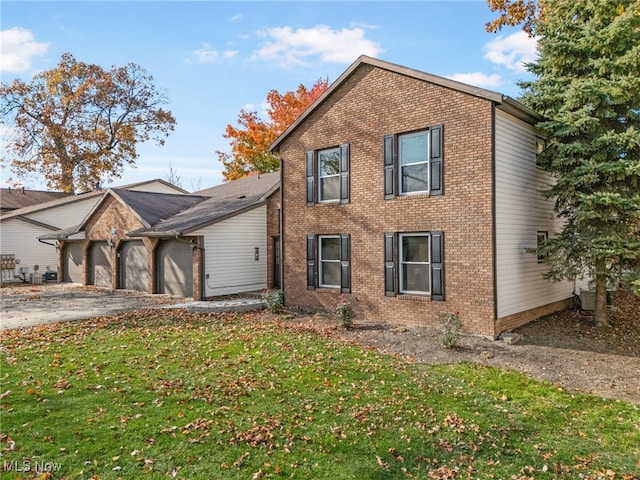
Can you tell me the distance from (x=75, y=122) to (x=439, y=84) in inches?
1230

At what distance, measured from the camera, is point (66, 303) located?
1552 cm

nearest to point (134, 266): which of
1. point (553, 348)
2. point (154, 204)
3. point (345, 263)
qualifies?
point (154, 204)

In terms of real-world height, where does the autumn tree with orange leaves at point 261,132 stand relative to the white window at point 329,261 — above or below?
above

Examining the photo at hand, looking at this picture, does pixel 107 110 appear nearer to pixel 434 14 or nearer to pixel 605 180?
pixel 434 14

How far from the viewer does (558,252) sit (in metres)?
10.5

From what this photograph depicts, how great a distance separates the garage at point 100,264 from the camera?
805 inches

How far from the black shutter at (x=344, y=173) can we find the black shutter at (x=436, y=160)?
2556 mm

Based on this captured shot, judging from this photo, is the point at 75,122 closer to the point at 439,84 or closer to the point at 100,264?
the point at 100,264

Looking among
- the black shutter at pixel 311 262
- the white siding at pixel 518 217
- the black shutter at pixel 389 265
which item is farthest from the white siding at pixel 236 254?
the white siding at pixel 518 217

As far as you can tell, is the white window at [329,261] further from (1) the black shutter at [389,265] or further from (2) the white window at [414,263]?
(2) the white window at [414,263]

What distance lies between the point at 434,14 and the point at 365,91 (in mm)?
2780

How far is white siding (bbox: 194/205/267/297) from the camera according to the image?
53.1ft

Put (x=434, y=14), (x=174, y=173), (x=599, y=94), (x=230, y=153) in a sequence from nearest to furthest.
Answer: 1. (x=599, y=94)
2. (x=434, y=14)
3. (x=230, y=153)
4. (x=174, y=173)

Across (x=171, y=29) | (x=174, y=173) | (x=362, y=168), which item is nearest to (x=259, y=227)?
(x=362, y=168)
